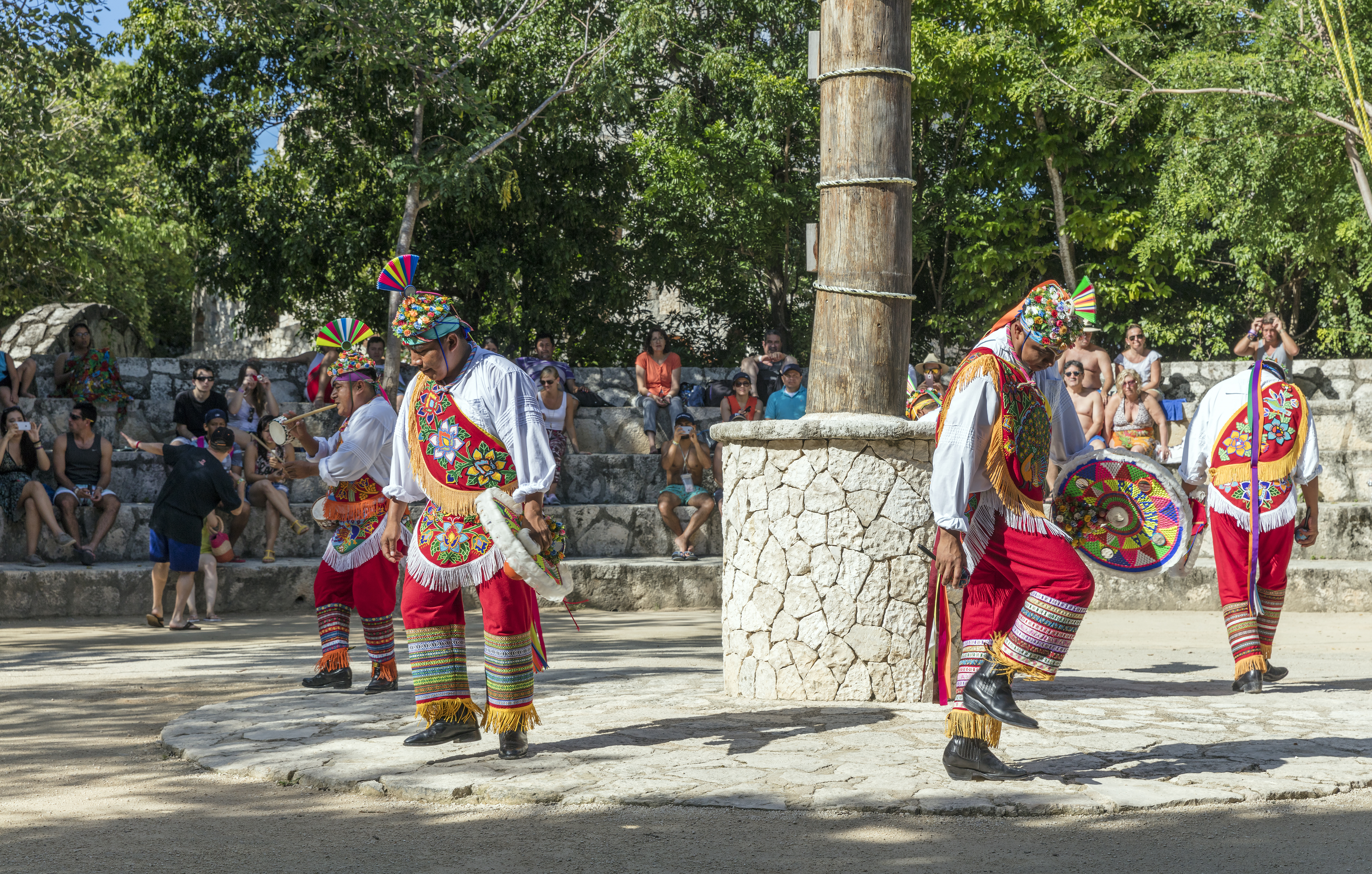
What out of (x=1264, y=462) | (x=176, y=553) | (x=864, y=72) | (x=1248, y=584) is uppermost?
(x=864, y=72)

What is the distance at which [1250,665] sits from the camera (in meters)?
6.75

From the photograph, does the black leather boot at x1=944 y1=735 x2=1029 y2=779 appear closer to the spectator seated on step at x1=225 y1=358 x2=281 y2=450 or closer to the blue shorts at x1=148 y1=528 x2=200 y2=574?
the blue shorts at x1=148 y1=528 x2=200 y2=574

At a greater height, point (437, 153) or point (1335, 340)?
point (437, 153)

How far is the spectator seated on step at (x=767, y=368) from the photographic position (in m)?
14.7

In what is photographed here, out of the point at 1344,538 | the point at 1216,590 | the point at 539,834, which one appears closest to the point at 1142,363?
the point at 1344,538

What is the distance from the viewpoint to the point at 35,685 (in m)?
7.37

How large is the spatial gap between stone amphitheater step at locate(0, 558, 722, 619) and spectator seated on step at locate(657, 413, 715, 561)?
0.96ft

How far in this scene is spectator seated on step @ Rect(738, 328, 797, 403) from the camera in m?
14.7

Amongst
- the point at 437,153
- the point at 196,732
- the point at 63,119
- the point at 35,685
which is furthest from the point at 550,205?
the point at 196,732

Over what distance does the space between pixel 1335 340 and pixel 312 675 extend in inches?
857

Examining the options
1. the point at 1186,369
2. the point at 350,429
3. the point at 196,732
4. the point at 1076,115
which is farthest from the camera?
the point at 1076,115

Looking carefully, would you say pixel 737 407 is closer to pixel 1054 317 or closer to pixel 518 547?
pixel 518 547

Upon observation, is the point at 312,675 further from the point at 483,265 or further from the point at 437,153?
the point at 483,265

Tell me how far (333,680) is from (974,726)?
3812 mm
